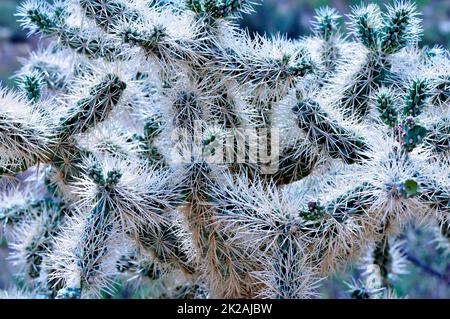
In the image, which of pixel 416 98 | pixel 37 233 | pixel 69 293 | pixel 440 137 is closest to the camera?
pixel 69 293

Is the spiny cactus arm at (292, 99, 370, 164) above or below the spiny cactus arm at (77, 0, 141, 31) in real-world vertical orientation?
below

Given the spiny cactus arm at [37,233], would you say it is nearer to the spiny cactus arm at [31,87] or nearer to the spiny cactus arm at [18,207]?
the spiny cactus arm at [18,207]

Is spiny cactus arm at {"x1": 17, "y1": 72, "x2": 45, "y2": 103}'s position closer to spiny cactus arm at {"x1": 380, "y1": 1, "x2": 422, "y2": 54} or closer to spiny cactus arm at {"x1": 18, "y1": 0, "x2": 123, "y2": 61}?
spiny cactus arm at {"x1": 18, "y1": 0, "x2": 123, "y2": 61}

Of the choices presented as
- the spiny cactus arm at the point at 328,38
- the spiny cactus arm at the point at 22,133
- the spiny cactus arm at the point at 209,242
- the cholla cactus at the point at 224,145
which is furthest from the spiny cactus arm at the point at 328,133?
the spiny cactus arm at the point at 22,133

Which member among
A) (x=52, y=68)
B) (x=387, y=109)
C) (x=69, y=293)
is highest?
(x=52, y=68)

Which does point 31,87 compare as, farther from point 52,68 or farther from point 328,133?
point 328,133

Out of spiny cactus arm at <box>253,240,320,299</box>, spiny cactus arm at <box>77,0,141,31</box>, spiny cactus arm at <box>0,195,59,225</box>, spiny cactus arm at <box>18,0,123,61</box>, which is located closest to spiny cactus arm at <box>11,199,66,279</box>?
spiny cactus arm at <box>0,195,59,225</box>

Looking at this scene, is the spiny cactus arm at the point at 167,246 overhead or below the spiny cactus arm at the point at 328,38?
below

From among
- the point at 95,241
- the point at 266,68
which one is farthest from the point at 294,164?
the point at 95,241
